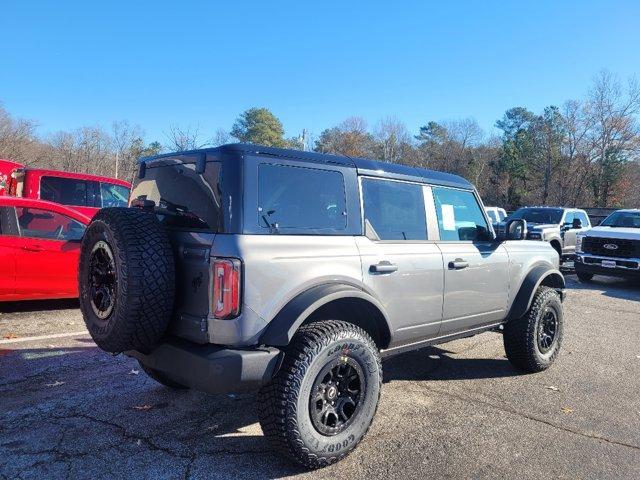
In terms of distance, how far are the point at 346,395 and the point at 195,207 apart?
155 centimetres

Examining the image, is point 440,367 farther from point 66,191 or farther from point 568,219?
point 568,219

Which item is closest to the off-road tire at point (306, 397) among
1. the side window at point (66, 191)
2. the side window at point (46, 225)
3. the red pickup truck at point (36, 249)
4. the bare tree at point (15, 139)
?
the red pickup truck at point (36, 249)

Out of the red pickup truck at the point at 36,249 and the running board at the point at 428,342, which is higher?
the red pickup truck at the point at 36,249

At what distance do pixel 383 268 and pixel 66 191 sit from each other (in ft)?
29.2

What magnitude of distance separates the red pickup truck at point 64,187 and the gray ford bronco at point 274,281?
23.9 ft

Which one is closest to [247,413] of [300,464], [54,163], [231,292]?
[300,464]

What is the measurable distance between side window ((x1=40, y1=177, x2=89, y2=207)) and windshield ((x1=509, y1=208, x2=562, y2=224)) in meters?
11.5

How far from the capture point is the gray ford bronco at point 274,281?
2.81 metres

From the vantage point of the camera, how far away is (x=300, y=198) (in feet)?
10.6

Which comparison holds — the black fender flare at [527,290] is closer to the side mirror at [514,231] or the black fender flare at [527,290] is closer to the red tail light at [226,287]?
the side mirror at [514,231]

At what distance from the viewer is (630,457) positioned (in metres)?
3.32

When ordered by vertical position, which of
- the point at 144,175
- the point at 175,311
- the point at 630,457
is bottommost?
the point at 630,457

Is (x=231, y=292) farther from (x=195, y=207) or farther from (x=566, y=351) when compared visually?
(x=566, y=351)

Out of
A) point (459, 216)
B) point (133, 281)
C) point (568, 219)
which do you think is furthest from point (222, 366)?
point (568, 219)
